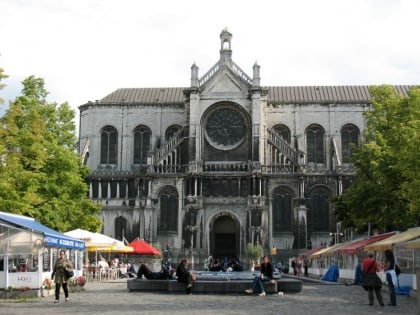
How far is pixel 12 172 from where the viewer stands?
31297 millimetres

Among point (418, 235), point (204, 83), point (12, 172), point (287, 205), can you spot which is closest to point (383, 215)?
point (418, 235)

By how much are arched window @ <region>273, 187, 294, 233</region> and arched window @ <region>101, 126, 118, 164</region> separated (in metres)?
18.6

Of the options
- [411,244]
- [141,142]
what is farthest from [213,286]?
[141,142]

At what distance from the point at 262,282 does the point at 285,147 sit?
4385cm

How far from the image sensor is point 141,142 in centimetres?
7694

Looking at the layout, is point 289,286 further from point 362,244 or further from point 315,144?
point 315,144

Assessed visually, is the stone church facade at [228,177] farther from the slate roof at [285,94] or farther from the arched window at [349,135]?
the slate roof at [285,94]

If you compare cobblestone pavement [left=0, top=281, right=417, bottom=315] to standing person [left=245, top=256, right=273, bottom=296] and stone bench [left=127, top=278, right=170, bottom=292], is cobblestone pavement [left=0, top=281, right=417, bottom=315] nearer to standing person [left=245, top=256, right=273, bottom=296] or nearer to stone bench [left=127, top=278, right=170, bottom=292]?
standing person [left=245, top=256, right=273, bottom=296]

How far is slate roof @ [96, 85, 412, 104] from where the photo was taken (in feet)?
255

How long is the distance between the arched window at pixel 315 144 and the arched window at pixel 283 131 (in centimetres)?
221

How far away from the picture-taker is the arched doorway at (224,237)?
6950 centimetres

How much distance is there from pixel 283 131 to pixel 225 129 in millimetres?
8399

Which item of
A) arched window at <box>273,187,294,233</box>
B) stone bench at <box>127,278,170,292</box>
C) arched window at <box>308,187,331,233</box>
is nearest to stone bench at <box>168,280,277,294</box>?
stone bench at <box>127,278,170,292</box>

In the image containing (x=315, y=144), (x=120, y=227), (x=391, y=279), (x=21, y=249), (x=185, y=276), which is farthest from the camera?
(x=315, y=144)
